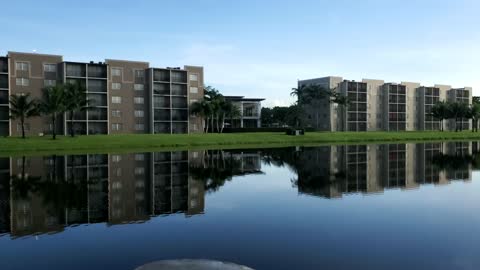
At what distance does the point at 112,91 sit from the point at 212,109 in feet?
67.2

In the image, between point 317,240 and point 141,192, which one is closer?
point 317,240

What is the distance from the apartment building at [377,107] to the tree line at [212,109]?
28469mm

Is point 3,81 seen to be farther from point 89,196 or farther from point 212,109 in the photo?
point 89,196

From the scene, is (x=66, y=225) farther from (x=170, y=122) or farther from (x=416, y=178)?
(x=170, y=122)

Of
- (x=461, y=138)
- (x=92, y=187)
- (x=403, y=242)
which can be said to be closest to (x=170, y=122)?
(x=461, y=138)

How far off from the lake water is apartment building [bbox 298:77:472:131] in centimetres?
10125

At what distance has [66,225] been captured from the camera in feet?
46.9

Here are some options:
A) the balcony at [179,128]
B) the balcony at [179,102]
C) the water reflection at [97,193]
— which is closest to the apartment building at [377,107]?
the balcony at [179,102]

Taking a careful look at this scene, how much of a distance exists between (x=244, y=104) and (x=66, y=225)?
119079 mm

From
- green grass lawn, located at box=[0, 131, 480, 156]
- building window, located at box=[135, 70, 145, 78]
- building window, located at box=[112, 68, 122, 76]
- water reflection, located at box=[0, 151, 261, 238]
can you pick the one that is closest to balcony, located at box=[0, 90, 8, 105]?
building window, located at box=[112, 68, 122, 76]

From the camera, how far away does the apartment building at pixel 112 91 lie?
82688 mm

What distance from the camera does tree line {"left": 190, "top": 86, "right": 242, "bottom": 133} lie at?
317ft

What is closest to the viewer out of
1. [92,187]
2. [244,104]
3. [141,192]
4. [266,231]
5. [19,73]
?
[266,231]

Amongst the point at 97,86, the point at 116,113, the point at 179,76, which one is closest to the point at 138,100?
the point at 116,113
